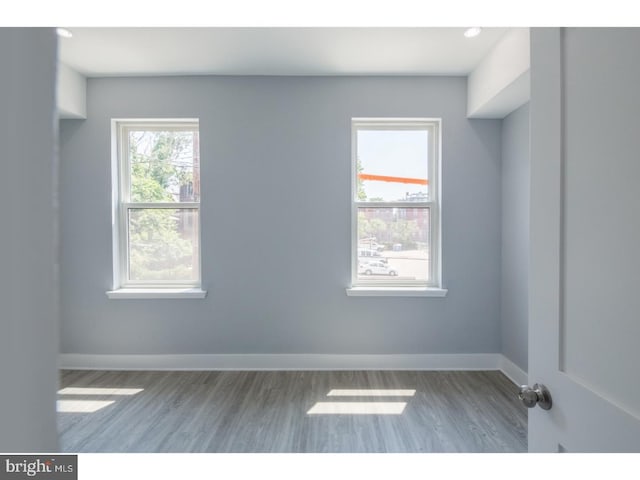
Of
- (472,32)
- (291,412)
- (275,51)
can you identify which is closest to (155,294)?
(291,412)

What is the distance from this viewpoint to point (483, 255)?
2.90 metres

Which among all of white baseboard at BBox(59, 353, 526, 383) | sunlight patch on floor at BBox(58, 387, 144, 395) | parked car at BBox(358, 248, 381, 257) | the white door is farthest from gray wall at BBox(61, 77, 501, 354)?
the white door

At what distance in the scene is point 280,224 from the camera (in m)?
2.88

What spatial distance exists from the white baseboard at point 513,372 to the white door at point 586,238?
202 cm

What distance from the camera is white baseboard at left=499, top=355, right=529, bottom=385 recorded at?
2.55 m

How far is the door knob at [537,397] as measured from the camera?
30.6 inches

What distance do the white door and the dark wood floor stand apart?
129 cm

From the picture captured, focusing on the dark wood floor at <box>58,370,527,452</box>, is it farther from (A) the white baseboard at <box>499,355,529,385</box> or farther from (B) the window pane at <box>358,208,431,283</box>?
(B) the window pane at <box>358,208,431,283</box>

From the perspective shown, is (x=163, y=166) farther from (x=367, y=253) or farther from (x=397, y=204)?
(x=397, y=204)

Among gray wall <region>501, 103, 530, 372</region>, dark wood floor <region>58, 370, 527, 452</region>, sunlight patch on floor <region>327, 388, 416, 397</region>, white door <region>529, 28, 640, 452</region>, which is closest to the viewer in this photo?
white door <region>529, 28, 640, 452</region>

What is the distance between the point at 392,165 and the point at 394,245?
71cm

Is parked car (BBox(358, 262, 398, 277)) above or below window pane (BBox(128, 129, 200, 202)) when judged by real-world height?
below
